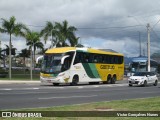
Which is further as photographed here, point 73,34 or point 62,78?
point 73,34

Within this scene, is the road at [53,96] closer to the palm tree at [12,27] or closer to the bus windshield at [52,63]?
the bus windshield at [52,63]

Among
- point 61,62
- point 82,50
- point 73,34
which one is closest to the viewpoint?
point 61,62

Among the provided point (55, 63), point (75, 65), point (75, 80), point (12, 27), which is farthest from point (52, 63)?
point (12, 27)

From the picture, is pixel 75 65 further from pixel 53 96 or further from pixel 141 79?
pixel 53 96

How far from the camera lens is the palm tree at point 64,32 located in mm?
68331

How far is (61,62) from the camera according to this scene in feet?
112

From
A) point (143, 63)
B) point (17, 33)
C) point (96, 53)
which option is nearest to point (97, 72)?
point (96, 53)

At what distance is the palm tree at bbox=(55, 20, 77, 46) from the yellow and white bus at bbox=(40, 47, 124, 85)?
1079 inches

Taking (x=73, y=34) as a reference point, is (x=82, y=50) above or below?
below

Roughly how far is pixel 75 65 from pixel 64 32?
Answer: 34.9 meters

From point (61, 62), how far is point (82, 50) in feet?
11.0

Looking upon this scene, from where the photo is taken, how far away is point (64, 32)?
229ft

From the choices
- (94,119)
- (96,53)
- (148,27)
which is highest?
(148,27)

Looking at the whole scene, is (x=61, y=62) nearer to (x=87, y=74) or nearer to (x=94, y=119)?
(x=87, y=74)
